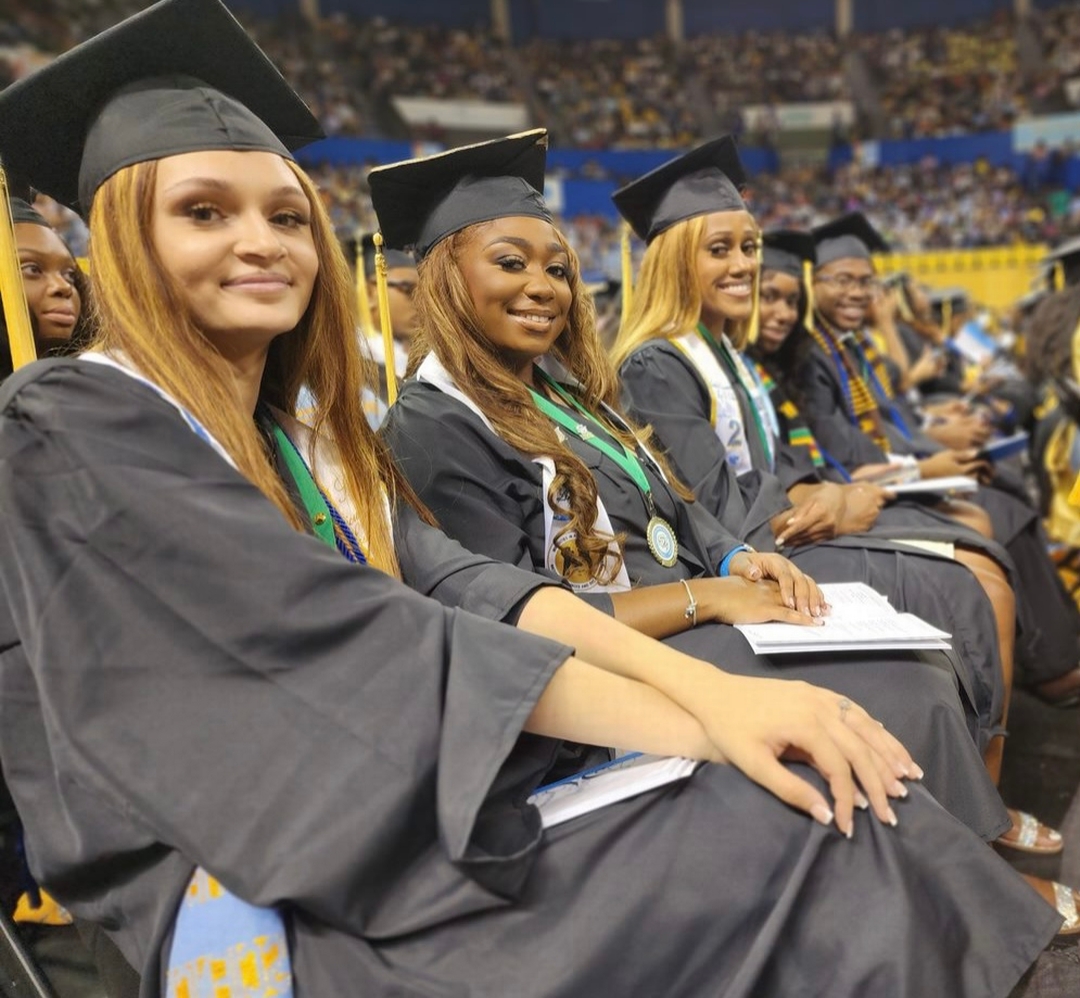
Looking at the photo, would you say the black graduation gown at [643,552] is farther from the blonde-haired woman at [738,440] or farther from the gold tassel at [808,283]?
the gold tassel at [808,283]

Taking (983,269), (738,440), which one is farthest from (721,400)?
(983,269)

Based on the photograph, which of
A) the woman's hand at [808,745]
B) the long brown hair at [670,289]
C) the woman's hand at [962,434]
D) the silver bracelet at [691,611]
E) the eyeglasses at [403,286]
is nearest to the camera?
the woman's hand at [808,745]

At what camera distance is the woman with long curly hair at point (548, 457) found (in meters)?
1.59

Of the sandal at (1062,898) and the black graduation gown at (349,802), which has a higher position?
the black graduation gown at (349,802)

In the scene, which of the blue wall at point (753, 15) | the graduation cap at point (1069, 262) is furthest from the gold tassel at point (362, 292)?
the blue wall at point (753, 15)

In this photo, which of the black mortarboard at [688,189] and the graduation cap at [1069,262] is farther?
the graduation cap at [1069,262]

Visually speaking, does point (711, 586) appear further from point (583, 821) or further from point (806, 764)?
point (583, 821)

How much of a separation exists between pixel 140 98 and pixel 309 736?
86cm

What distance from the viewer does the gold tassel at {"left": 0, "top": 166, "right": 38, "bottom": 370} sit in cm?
138

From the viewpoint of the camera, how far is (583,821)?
3.52 feet

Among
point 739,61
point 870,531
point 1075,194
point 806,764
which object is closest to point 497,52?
point 739,61

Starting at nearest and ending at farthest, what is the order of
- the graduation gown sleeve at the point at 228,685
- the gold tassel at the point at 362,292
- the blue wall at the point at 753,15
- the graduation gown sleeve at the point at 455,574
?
the graduation gown sleeve at the point at 228,685, the graduation gown sleeve at the point at 455,574, the gold tassel at the point at 362,292, the blue wall at the point at 753,15

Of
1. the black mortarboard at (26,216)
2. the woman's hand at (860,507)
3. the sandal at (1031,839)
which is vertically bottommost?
the sandal at (1031,839)

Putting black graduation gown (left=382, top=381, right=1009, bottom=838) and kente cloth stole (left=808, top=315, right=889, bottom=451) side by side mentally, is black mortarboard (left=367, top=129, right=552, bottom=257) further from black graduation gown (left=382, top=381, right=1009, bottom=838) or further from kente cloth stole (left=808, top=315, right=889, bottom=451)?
kente cloth stole (left=808, top=315, right=889, bottom=451)
